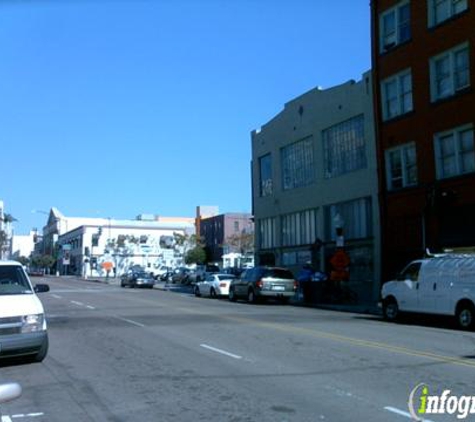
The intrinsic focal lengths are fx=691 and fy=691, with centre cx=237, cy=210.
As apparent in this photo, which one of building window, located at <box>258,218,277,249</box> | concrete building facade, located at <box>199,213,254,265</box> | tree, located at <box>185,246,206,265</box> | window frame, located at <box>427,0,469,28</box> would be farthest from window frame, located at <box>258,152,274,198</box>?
concrete building facade, located at <box>199,213,254,265</box>

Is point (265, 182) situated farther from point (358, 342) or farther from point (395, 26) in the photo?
point (358, 342)

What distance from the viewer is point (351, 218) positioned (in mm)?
36062

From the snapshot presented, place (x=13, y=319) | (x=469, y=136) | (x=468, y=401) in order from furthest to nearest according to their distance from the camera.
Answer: (x=469, y=136) < (x=13, y=319) < (x=468, y=401)

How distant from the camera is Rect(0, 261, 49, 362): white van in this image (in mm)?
10836

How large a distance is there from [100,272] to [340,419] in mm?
107993

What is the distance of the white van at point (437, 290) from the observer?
18.6 metres

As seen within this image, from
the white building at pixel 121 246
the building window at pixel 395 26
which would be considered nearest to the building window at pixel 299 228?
the building window at pixel 395 26

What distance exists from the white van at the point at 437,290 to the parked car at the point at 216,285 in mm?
16105

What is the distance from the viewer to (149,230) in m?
123

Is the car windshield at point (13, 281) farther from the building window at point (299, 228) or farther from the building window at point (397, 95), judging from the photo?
the building window at point (299, 228)

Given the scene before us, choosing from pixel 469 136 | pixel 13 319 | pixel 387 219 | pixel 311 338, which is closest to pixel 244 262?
pixel 387 219

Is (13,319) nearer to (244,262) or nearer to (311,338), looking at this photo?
(311,338)

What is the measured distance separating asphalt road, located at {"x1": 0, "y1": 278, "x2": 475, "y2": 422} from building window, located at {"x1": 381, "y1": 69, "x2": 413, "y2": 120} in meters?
Answer: 15.3

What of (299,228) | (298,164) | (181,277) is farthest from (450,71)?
(181,277)
